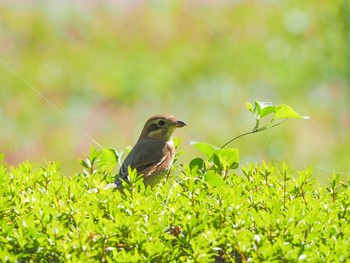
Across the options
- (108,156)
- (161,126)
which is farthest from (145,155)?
(108,156)

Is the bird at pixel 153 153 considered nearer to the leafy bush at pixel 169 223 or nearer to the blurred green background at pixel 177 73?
the leafy bush at pixel 169 223

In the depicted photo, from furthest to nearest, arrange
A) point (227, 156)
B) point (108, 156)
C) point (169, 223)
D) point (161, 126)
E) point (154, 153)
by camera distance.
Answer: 1. point (161, 126)
2. point (154, 153)
3. point (108, 156)
4. point (227, 156)
5. point (169, 223)

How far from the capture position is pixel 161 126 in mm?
6723

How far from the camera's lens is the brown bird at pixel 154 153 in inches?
233

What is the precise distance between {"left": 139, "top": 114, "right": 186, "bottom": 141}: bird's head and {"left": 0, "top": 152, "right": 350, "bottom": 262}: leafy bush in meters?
1.74

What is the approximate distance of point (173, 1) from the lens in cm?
1594

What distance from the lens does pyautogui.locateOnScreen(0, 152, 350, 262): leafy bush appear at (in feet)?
12.9

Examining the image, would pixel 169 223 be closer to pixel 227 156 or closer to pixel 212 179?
pixel 212 179

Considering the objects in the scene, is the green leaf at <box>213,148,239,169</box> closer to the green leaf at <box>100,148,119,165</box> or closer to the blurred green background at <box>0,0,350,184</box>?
the green leaf at <box>100,148,119,165</box>

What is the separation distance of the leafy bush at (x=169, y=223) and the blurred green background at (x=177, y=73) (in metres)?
6.38

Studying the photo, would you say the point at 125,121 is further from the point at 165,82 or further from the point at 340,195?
the point at 340,195

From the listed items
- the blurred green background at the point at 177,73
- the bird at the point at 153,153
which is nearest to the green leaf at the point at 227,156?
the bird at the point at 153,153

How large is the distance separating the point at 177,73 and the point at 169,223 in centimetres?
960

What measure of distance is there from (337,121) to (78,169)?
3.61 metres
